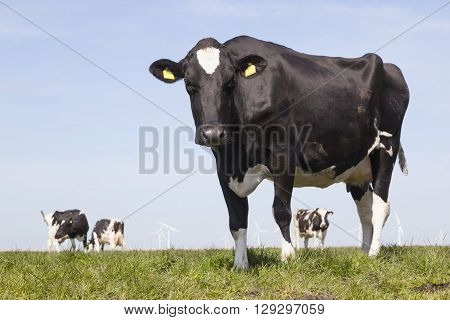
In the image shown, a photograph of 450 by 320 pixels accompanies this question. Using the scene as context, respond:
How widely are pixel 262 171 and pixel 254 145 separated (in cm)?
42

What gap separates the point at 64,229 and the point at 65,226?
0.50 ft

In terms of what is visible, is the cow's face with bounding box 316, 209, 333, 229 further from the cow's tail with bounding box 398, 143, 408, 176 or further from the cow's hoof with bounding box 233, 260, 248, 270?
the cow's hoof with bounding box 233, 260, 248, 270

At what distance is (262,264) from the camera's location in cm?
928

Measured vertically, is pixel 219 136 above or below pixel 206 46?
below

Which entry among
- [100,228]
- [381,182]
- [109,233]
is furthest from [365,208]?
[100,228]

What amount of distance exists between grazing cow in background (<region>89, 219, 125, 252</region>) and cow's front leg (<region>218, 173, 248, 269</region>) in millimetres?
23876

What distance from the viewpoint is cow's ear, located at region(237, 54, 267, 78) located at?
9.23 metres

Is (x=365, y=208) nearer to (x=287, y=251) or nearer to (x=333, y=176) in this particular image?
(x=333, y=176)

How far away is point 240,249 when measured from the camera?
31.1 ft

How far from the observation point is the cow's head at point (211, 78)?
8500 millimetres

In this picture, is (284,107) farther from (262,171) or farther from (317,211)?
(317,211)

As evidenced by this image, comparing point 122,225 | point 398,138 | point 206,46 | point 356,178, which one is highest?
point 206,46

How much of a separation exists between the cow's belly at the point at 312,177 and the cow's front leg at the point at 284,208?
27 centimetres
